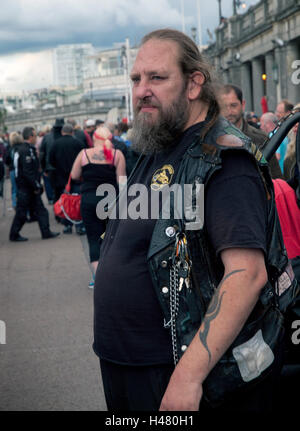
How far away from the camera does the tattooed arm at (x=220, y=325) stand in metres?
1.96

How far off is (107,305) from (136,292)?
159mm

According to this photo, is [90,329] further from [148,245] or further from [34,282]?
[148,245]

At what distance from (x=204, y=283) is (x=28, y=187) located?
1088cm

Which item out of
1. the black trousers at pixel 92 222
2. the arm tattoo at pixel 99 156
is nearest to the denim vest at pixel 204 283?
the black trousers at pixel 92 222

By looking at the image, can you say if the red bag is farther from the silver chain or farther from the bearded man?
the silver chain

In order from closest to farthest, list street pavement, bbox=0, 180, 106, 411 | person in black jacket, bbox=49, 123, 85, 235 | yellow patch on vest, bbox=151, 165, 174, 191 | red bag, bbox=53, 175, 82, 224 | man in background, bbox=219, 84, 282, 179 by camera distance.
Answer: yellow patch on vest, bbox=151, 165, 174, 191 → street pavement, bbox=0, 180, 106, 411 → man in background, bbox=219, 84, 282, 179 → red bag, bbox=53, 175, 82, 224 → person in black jacket, bbox=49, 123, 85, 235

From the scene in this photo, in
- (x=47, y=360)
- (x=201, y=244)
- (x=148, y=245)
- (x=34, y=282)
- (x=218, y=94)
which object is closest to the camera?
(x=201, y=244)

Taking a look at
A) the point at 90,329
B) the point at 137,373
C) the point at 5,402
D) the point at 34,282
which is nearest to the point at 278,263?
the point at 137,373

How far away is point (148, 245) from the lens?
86.3 inches

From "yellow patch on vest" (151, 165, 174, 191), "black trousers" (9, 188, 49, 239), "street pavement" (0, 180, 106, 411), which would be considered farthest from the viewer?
"black trousers" (9, 188, 49, 239)

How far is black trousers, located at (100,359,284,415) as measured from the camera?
2.11m

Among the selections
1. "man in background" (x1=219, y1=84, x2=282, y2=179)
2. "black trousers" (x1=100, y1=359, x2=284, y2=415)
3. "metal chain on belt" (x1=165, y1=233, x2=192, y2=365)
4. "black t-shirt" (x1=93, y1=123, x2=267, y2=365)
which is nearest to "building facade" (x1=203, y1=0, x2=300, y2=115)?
"man in background" (x1=219, y1=84, x2=282, y2=179)

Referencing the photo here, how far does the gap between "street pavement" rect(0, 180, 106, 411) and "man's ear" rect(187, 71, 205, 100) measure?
9.25 ft
